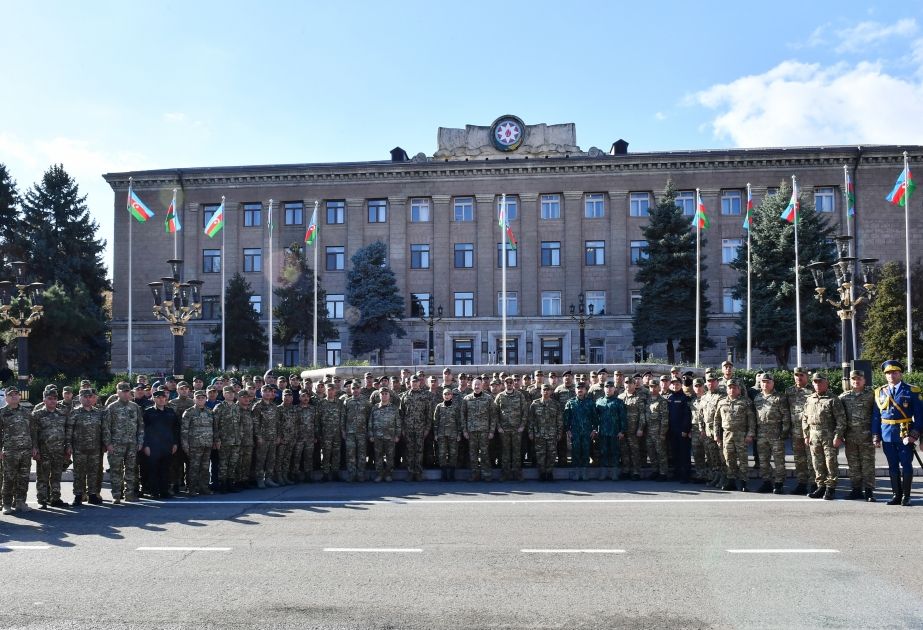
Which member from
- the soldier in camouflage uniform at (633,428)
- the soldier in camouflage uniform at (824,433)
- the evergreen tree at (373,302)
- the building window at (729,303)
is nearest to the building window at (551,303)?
the evergreen tree at (373,302)

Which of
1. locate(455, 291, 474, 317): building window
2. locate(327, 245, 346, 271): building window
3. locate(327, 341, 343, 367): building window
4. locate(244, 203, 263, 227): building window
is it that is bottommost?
locate(327, 341, 343, 367): building window

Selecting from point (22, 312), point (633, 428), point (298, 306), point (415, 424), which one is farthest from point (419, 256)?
point (633, 428)

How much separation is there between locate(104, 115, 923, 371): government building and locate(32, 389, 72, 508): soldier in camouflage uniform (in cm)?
3721

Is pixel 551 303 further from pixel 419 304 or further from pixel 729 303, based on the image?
pixel 729 303

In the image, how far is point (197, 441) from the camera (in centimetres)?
1312

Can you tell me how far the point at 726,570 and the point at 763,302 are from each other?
36.2 meters

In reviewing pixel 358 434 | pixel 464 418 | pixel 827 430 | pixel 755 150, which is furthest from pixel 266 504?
pixel 755 150

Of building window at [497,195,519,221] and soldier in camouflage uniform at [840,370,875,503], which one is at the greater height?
building window at [497,195,519,221]

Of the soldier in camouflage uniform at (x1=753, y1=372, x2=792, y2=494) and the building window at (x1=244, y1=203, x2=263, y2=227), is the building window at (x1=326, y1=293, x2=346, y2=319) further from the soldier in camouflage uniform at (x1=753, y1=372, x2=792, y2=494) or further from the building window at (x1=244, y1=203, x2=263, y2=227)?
the soldier in camouflage uniform at (x1=753, y1=372, x2=792, y2=494)

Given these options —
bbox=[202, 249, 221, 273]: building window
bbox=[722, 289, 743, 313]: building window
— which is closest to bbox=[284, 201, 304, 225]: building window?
bbox=[202, 249, 221, 273]: building window

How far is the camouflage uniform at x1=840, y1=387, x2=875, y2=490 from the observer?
469 inches

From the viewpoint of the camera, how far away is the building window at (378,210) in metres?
53.0

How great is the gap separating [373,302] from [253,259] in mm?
11054

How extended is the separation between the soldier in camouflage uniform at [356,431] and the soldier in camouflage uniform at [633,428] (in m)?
4.91
